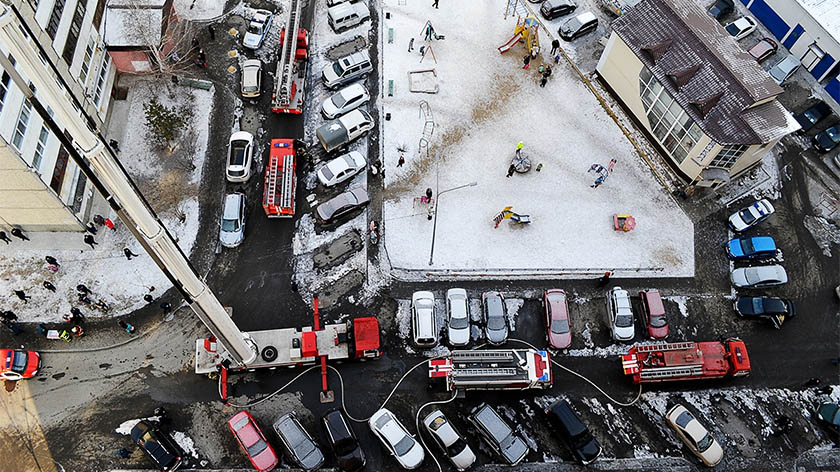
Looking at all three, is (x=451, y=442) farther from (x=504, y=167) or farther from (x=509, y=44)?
(x=509, y=44)

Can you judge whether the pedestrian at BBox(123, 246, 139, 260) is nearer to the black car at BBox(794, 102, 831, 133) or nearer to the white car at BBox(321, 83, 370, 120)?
the white car at BBox(321, 83, 370, 120)

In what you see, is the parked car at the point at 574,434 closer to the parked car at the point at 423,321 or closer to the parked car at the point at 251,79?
the parked car at the point at 423,321

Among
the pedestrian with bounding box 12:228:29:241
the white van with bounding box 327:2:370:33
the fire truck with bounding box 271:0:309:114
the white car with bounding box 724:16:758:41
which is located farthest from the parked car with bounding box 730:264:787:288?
the pedestrian with bounding box 12:228:29:241

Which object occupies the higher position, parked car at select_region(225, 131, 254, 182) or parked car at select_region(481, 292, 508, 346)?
parked car at select_region(481, 292, 508, 346)

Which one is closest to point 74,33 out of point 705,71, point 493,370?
point 493,370

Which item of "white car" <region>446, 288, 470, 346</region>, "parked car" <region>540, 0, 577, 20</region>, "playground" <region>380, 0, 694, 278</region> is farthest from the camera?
"parked car" <region>540, 0, 577, 20</region>

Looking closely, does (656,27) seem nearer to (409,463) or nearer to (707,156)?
(707,156)
